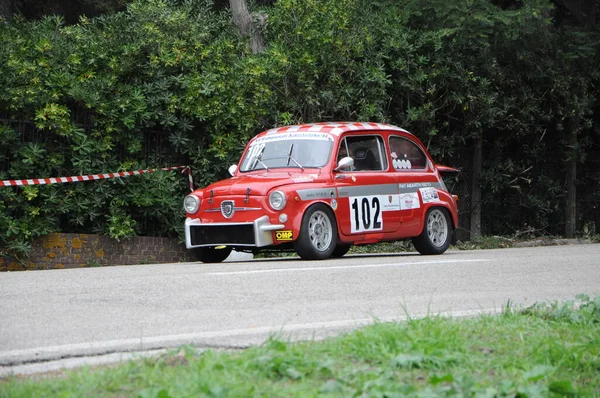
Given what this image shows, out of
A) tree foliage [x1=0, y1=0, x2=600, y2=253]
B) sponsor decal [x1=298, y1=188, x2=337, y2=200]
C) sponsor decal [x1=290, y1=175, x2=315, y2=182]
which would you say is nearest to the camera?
sponsor decal [x1=298, y1=188, x2=337, y2=200]

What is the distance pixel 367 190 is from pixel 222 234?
6.93ft

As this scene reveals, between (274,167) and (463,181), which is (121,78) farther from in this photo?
(463,181)

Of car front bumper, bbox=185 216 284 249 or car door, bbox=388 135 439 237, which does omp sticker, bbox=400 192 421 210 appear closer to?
car door, bbox=388 135 439 237

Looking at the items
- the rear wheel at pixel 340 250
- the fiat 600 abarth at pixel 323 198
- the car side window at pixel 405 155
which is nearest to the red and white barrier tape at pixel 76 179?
the fiat 600 abarth at pixel 323 198

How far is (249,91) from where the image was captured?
16875 mm

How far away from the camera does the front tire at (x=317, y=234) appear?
12828mm

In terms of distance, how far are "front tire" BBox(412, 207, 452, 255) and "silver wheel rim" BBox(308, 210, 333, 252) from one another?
198 cm

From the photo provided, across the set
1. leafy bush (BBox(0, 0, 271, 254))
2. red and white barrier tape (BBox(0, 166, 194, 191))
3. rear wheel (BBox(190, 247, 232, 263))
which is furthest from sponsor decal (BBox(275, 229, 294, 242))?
red and white barrier tape (BBox(0, 166, 194, 191))

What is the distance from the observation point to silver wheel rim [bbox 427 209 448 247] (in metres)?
14.9

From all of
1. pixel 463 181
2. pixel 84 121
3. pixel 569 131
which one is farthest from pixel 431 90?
pixel 84 121

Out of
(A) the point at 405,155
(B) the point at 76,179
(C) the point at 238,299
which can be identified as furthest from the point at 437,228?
(C) the point at 238,299

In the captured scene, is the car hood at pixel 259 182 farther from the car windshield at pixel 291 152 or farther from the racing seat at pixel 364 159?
the racing seat at pixel 364 159

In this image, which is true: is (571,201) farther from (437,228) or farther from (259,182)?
(259,182)

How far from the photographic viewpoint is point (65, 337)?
6.27 metres
